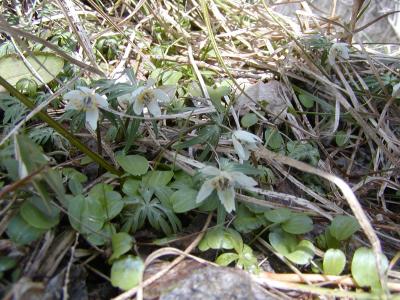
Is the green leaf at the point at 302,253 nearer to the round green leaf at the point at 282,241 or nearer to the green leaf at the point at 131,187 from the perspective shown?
the round green leaf at the point at 282,241

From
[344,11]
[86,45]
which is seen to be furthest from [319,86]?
[344,11]

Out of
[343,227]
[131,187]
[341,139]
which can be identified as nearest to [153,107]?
[131,187]

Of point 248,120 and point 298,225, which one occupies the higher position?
point 248,120

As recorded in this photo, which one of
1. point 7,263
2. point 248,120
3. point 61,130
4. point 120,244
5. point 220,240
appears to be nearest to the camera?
point 7,263

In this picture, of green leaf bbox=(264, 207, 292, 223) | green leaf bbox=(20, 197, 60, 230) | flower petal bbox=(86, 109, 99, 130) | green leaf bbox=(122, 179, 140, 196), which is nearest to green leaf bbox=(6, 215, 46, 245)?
green leaf bbox=(20, 197, 60, 230)

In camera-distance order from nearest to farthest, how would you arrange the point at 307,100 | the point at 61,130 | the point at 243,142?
the point at 61,130 < the point at 243,142 < the point at 307,100

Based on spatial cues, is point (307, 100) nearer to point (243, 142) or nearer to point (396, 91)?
point (396, 91)

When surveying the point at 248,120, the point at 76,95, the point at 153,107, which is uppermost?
the point at 76,95
